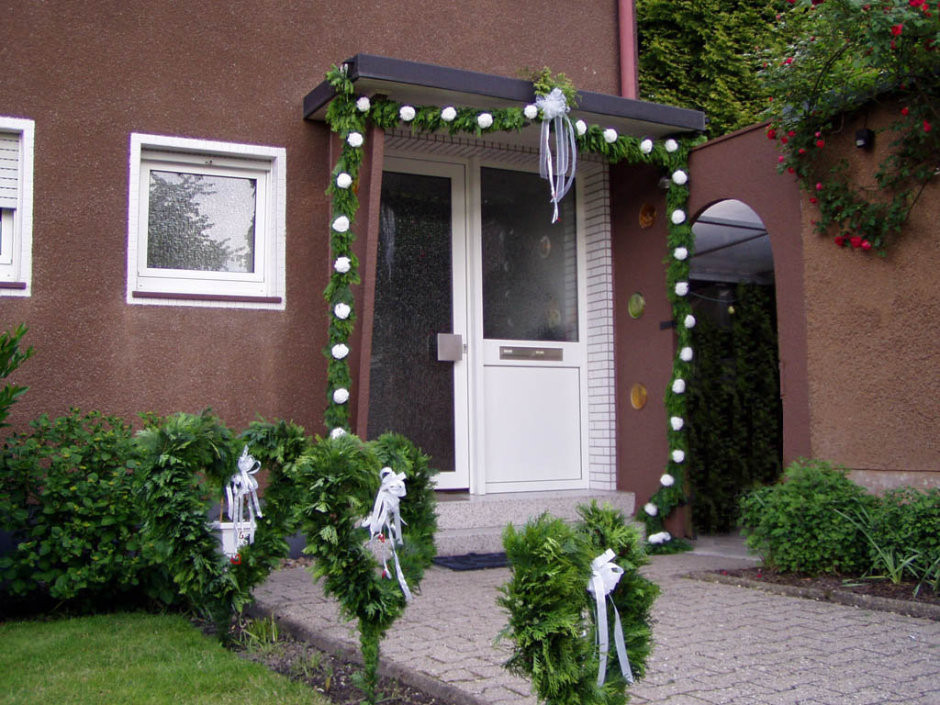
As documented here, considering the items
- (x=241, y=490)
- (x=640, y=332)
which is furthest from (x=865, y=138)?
(x=241, y=490)

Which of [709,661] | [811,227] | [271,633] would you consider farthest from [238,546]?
[811,227]

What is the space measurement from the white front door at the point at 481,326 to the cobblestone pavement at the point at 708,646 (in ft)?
5.30

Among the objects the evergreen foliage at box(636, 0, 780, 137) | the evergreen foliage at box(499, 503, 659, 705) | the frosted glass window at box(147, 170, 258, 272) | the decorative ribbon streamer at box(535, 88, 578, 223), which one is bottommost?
the evergreen foliage at box(499, 503, 659, 705)

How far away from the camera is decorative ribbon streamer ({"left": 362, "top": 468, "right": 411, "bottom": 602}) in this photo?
3.04m

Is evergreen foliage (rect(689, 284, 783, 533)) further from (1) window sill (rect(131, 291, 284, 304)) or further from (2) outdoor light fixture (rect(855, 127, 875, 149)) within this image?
(1) window sill (rect(131, 291, 284, 304))

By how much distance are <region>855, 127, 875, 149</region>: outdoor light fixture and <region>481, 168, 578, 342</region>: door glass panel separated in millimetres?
2487

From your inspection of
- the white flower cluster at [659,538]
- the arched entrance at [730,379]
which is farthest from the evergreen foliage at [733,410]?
the white flower cluster at [659,538]

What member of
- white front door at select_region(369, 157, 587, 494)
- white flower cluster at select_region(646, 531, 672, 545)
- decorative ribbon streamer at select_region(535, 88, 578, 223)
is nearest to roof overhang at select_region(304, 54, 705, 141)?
decorative ribbon streamer at select_region(535, 88, 578, 223)

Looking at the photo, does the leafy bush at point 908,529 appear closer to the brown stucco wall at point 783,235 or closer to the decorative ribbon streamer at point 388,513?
the brown stucco wall at point 783,235

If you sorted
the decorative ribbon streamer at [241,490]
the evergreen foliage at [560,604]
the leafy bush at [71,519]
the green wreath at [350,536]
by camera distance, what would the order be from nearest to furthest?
the evergreen foliage at [560,604], the green wreath at [350,536], the decorative ribbon streamer at [241,490], the leafy bush at [71,519]

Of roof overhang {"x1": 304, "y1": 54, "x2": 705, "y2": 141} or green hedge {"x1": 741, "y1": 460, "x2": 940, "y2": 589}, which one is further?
roof overhang {"x1": 304, "y1": 54, "x2": 705, "y2": 141}

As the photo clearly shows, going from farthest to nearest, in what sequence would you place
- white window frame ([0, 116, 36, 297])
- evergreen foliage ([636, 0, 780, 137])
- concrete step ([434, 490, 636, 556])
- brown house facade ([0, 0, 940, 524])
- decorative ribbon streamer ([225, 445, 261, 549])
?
evergreen foliage ([636, 0, 780, 137]), concrete step ([434, 490, 636, 556]), brown house facade ([0, 0, 940, 524]), white window frame ([0, 116, 36, 297]), decorative ribbon streamer ([225, 445, 261, 549])

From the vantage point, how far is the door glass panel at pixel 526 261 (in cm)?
698

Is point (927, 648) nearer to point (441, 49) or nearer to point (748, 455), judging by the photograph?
point (748, 455)
